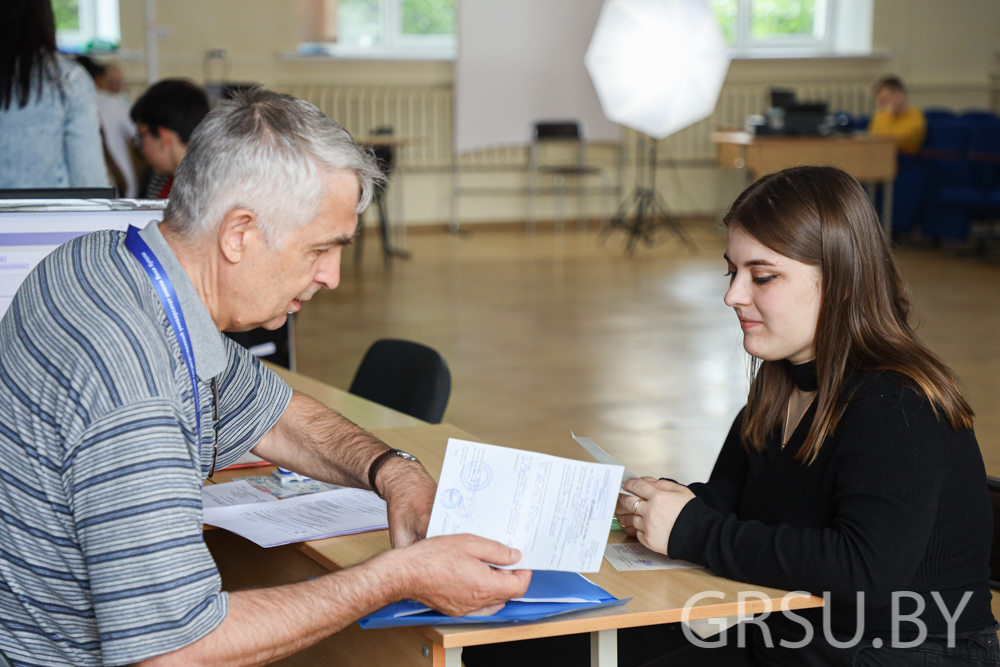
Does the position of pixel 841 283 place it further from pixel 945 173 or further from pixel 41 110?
pixel 945 173

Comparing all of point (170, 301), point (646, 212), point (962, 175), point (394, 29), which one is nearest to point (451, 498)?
point (170, 301)

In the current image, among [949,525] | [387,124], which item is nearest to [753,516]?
[949,525]

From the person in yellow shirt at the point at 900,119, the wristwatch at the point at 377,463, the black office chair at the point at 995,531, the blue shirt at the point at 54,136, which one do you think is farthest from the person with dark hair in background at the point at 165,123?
the person in yellow shirt at the point at 900,119

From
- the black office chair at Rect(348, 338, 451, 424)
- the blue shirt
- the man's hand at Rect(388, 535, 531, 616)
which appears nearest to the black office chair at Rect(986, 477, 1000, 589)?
the man's hand at Rect(388, 535, 531, 616)

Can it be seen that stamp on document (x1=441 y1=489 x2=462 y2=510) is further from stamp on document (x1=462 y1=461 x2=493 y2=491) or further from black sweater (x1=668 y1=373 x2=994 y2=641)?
black sweater (x1=668 y1=373 x2=994 y2=641)

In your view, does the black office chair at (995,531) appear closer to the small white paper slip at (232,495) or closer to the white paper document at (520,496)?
the white paper document at (520,496)

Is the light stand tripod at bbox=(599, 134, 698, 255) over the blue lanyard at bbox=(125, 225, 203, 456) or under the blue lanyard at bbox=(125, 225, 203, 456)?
under

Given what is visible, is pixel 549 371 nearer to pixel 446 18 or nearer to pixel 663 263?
pixel 663 263

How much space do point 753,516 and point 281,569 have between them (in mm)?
786

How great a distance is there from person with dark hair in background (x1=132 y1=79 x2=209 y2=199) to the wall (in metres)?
5.41

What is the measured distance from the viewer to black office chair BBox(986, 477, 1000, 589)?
1.63m

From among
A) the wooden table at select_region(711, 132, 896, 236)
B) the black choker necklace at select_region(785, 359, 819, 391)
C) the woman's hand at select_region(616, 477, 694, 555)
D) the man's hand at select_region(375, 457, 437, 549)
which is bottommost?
the woman's hand at select_region(616, 477, 694, 555)

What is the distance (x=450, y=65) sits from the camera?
9586 mm

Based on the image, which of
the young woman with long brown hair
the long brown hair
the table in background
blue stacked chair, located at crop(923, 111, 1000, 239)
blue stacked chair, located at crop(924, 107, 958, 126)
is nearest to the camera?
the young woman with long brown hair
